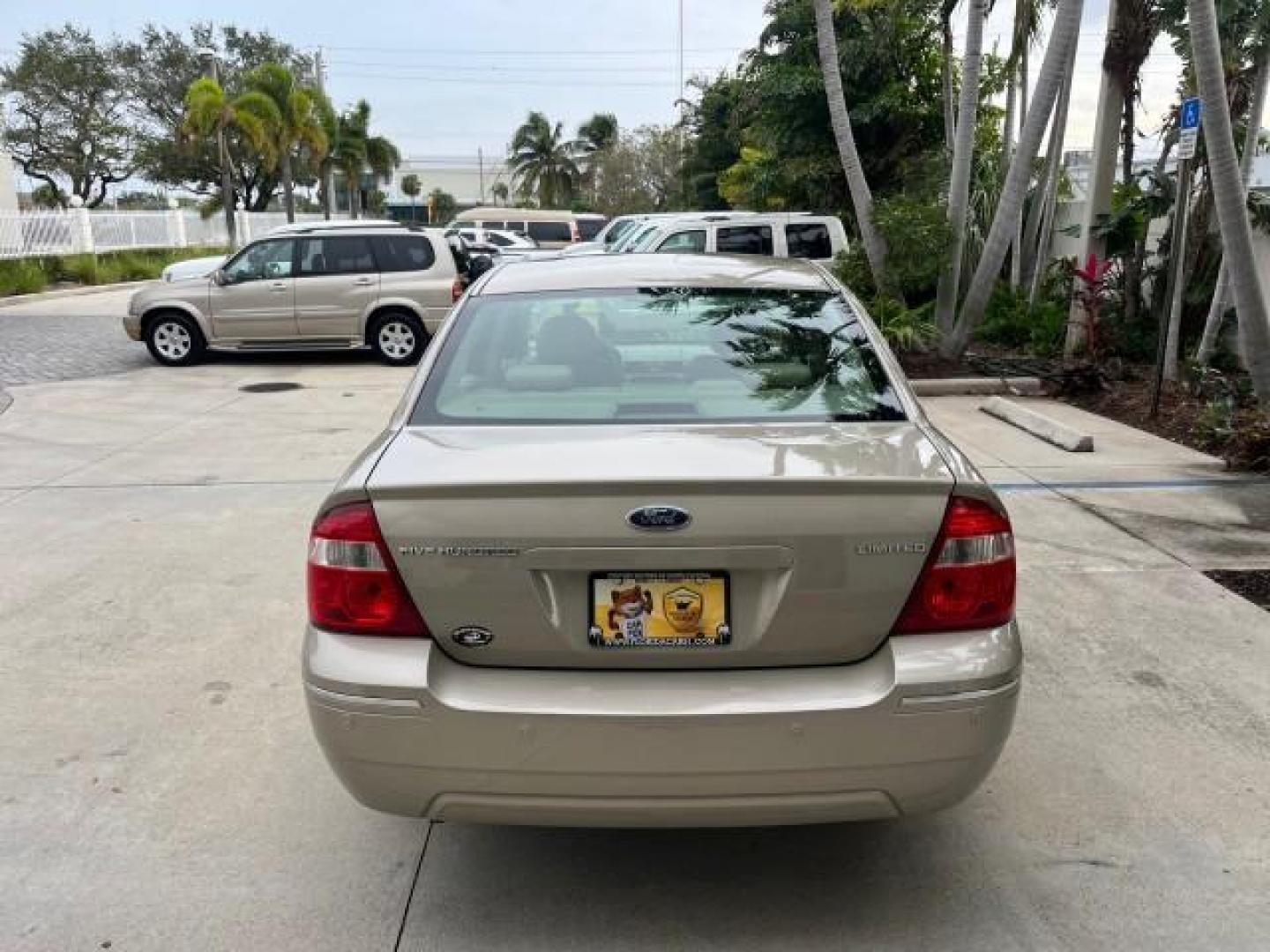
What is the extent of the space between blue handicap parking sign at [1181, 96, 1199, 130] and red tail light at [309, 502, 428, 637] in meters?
7.75

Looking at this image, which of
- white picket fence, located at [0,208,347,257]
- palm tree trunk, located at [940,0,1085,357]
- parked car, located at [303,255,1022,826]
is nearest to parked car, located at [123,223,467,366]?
palm tree trunk, located at [940,0,1085,357]

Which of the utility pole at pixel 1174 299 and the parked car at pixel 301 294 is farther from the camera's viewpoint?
the parked car at pixel 301 294

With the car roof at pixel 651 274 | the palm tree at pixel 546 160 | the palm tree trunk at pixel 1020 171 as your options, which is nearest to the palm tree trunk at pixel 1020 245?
the palm tree trunk at pixel 1020 171

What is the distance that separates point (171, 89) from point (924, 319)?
48.3 meters

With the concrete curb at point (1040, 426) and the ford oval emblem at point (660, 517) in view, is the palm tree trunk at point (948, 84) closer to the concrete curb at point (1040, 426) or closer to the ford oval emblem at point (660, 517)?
the concrete curb at point (1040, 426)

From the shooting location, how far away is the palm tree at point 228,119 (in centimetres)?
3244

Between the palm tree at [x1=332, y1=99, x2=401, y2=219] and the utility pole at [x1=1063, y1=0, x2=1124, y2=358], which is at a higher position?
the palm tree at [x1=332, y1=99, x2=401, y2=219]

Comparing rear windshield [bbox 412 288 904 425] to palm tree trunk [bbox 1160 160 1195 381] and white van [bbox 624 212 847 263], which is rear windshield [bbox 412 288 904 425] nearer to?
palm tree trunk [bbox 1160 160 1195 381]

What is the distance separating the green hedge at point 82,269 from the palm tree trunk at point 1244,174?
21127 mm

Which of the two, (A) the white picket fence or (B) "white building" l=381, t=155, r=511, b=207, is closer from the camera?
(A) the white picket fence

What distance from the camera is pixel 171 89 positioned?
5012 centimetres

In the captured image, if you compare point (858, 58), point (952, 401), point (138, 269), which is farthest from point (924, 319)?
point (138, 269)

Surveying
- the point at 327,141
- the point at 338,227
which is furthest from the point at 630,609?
the point at 327,141

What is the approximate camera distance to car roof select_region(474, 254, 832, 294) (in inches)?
149
